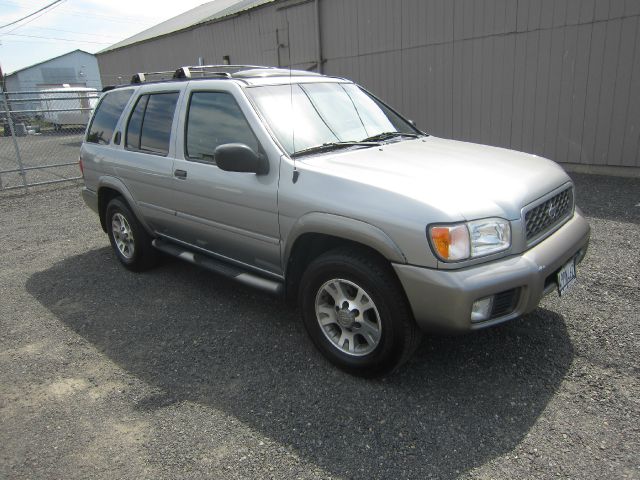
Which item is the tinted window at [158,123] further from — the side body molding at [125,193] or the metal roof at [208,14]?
the metal roof at [208,14]

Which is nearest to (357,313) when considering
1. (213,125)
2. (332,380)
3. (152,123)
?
(332,380)

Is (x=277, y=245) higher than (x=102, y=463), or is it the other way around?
(x=277, y=245)

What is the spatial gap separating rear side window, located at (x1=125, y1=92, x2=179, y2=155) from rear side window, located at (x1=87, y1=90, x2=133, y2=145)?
0.34 m

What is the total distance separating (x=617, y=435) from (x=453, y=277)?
45.3 inches

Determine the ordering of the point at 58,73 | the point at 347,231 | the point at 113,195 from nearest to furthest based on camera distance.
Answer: the point at 347,231 < the point at 113,195 < the point at 58,73

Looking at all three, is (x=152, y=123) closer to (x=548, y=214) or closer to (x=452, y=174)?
(x=452, y=174)

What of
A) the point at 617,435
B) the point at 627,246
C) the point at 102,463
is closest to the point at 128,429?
the point at 102,463

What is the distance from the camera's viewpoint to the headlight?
249cm

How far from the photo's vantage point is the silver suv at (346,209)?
8.41ft

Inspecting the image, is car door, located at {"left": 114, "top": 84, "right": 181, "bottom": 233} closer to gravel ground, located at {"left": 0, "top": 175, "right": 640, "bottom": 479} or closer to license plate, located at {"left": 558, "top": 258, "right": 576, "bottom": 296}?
gravel ground, located at {"left": 0, "top": 175, "right": 640, "bottom": 479}

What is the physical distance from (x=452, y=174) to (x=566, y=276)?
0.94 m

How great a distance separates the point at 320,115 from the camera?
3.66 meters

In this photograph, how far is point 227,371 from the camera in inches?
128

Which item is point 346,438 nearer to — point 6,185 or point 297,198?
point 297,198
